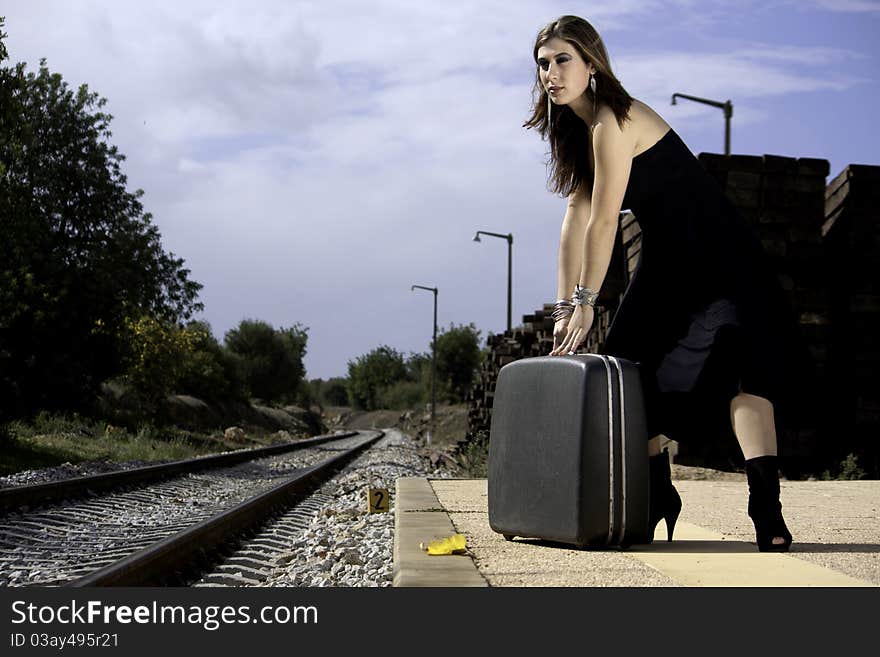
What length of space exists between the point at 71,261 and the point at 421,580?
2564cm

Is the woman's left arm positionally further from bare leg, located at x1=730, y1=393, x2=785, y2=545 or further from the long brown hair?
bare leg, located at x1=730, y1=393, x2=785, y2=545

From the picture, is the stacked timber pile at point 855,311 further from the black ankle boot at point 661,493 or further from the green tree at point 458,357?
the green tree at point 458,357

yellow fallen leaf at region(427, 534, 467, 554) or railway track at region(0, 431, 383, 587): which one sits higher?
yellow fallen leaf at region(427, 534, 467, 554)

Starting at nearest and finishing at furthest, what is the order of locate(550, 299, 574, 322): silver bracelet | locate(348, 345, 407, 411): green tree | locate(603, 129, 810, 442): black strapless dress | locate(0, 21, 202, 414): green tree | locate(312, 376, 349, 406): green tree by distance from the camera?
locate(603, 129, 810, 442): black strapless dress
locate(550, 299, 574, 322): silver bracelet
locate(0, 21, 202, 414): green tree
locate(348, 345, 407, 411): green tree
locate(312, 376, 349, 406): green tree

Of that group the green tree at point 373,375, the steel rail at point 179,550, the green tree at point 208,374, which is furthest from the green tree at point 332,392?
the steel rail at point 179,550

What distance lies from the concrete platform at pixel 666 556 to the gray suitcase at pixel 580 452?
128 millimetres

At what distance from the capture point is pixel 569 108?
4.49 m

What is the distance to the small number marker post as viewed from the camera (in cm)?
775

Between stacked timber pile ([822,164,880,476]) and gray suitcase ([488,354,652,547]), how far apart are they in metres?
8.56

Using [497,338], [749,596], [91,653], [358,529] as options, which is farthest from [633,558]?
[497,338]

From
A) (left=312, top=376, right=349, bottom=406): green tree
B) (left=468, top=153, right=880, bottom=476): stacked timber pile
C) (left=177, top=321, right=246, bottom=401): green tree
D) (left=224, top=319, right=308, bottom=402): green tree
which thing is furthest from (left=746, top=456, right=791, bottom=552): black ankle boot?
(left=312, top=376, right=349, bottom=406): green tree

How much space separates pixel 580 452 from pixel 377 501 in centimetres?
395

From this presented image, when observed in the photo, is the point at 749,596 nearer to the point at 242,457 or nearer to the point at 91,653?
the point at 91,653

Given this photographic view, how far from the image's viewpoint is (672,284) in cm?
436
